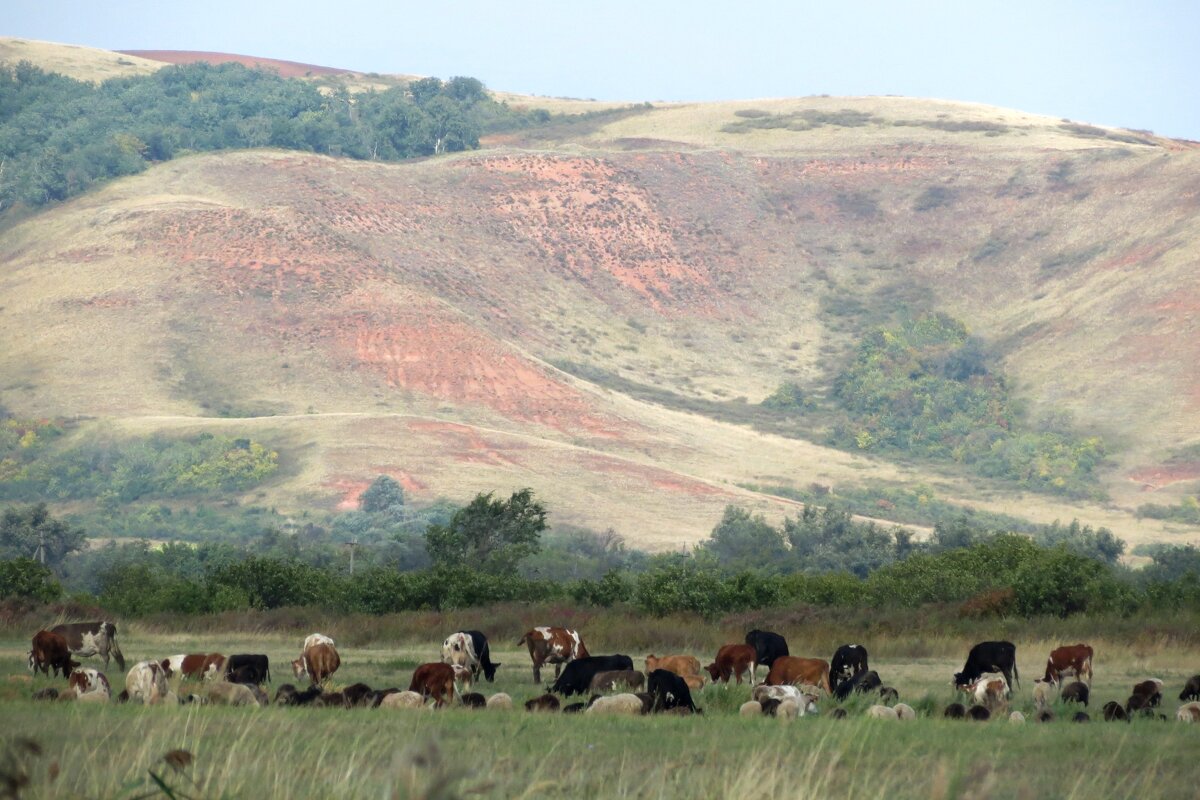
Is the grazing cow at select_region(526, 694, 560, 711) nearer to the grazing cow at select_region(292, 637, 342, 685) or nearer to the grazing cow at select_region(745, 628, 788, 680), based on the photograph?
the grazing cow at select_region(292, 637, 342, 685)

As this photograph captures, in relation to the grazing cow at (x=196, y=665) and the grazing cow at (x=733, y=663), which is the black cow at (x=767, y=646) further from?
the grazing cow at (x=196, y=665)

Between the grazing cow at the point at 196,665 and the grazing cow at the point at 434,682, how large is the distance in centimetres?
252

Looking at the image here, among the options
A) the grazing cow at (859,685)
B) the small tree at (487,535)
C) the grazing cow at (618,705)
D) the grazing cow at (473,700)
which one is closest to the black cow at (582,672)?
the grazing cow at (473,700)

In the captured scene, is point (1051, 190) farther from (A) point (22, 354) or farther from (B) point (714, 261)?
(A) point (22, 354)

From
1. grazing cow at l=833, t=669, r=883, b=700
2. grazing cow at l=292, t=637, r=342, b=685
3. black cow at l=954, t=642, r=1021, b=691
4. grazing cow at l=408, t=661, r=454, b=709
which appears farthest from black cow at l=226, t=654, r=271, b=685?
→ black cow at l=954, t=642, r=1021, b=691

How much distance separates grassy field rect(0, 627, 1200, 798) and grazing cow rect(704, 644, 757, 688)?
7.86 ft

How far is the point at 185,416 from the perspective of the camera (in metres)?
93.7

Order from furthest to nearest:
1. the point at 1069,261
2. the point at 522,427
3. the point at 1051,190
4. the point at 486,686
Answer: the point at 1051,190 → the point at 1069,261 → the point at 522,427 → the point at 486,686

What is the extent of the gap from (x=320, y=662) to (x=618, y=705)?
583 cm

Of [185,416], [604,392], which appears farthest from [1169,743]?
[604,392]

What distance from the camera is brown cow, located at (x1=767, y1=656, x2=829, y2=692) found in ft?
63.9

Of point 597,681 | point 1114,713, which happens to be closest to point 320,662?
point 597,681

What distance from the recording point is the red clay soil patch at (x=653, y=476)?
283ft

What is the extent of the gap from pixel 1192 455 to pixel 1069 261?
110 ft
